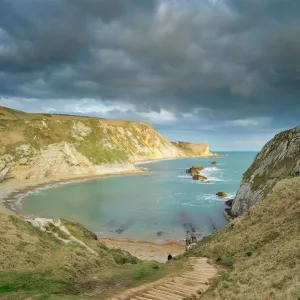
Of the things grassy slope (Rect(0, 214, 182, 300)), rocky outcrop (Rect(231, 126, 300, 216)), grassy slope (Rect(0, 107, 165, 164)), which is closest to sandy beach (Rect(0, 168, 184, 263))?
grassy slope (Rect(0, 214, 182, 300))

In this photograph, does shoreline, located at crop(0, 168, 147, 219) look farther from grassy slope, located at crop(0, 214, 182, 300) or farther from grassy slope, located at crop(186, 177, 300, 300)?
grassy slope, located at crop(186, 177, 300, 300)

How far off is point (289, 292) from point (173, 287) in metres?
5.50

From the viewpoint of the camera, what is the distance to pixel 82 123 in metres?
140

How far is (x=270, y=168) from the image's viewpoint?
47062 millimetres

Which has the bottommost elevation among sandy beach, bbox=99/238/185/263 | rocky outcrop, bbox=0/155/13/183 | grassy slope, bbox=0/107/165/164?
sandy beach, bbox=99/238/185/263

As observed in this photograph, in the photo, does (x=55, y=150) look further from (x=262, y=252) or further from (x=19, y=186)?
(x=262, y=252)

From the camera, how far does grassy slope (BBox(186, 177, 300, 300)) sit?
11.1 metres

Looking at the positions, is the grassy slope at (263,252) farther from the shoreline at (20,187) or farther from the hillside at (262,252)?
the shoreline at (20,187)

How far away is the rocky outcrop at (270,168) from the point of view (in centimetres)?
4228

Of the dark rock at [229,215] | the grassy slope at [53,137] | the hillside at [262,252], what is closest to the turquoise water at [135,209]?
the dark rock at [229,215]

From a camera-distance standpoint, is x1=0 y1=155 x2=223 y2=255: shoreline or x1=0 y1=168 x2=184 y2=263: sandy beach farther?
x1=0 y1=155 x2=223 y2=255: shoreline

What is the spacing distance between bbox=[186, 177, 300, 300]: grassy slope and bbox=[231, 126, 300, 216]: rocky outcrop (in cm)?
1671

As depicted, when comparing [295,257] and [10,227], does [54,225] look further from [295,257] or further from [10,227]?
[295,257]

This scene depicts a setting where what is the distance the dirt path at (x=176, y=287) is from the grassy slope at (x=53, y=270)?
127 cm
